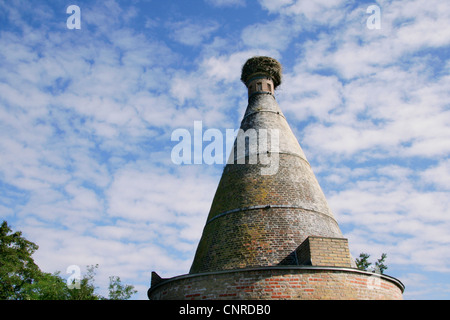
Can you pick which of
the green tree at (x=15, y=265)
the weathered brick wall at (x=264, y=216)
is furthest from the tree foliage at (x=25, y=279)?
the weathered brick wall at (x=264, y=216)

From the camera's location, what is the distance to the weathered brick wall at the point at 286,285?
8.05 metres

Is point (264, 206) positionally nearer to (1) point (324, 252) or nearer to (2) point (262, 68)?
(1) point (324, 252)

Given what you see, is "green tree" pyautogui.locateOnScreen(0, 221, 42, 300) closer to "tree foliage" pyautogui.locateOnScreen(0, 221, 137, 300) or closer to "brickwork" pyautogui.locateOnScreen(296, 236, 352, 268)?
"tree foliage" pyautogui.locateOnScreen(0, 221, 137, 300)

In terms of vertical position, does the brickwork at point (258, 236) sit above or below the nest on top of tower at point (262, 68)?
below

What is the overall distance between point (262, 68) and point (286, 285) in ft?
34.3

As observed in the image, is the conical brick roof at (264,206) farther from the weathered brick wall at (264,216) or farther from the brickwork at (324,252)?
the brickwork at (324,252)

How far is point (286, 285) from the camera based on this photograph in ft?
26.6

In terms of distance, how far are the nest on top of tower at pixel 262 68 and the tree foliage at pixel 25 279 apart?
649 inches

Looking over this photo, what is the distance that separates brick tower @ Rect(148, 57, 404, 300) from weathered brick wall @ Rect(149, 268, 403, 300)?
0.02 m
